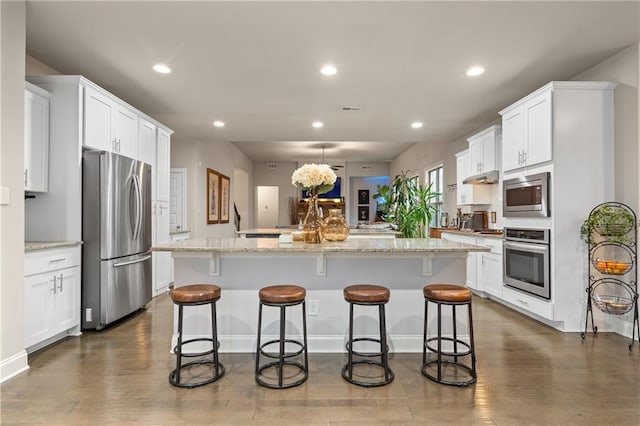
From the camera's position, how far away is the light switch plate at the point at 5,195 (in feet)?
7.76

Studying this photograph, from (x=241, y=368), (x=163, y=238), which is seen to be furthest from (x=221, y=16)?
(x=163, y=238)

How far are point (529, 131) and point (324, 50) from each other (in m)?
2.33

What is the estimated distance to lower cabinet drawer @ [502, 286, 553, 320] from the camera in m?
3.57

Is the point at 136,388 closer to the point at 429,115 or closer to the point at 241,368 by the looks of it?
the point at 241,368

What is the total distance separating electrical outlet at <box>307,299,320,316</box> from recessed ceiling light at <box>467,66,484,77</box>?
2.81 metres

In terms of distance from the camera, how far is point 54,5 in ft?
8.50

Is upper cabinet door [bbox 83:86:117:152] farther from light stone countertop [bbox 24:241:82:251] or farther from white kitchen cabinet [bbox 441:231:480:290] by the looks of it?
white kitchen cabinet [bbox 441:231:480:290]

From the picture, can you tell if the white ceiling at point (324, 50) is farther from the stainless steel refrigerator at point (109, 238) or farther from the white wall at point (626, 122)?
the stainless steel refrigerator at point (109, 238)

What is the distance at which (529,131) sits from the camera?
3.79 metres

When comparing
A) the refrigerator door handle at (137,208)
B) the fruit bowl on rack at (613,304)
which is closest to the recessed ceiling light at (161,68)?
the refrigerator door handle at (137,208)

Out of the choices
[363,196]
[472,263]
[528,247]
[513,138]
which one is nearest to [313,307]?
[528,247]

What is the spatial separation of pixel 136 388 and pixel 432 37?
349 cm

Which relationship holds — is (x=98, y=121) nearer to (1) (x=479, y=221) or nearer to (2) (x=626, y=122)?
(2) (x=626, y=122)

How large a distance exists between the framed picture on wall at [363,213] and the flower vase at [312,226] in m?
8.60
